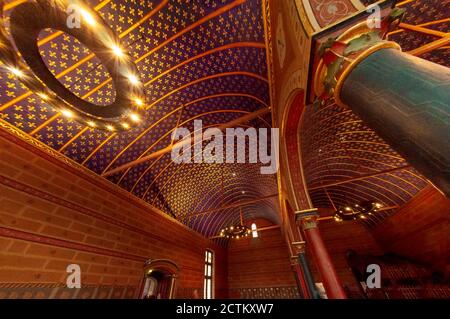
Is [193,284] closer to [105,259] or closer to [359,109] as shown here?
[105,259]

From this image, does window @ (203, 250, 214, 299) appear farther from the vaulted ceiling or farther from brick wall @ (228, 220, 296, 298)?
the vaulted ceiling

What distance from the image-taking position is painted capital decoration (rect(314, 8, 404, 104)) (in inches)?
57.2

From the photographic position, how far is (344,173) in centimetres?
1125

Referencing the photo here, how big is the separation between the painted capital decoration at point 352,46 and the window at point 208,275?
13575 millimetres

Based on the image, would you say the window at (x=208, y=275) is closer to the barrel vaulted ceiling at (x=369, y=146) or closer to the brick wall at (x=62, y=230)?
the brick wall at (x=62, y=230)

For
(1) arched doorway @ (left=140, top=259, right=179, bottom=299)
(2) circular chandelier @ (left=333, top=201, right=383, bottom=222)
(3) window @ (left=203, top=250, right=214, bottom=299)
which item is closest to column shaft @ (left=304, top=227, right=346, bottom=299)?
(2) circular chandelier @ (left=333, top=201, right=383, bottom=222)

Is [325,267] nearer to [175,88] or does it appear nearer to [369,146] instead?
[175,88]

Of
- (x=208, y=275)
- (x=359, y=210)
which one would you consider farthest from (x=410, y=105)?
(x=208, y=275)

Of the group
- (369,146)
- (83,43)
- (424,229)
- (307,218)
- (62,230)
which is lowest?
(307,218)

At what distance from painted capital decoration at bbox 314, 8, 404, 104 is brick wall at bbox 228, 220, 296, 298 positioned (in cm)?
1656

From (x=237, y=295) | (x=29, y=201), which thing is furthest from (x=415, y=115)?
(x=237, y=295)

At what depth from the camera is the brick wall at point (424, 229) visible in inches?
357

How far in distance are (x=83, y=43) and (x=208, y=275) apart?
1392cm

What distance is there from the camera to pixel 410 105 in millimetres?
1065
